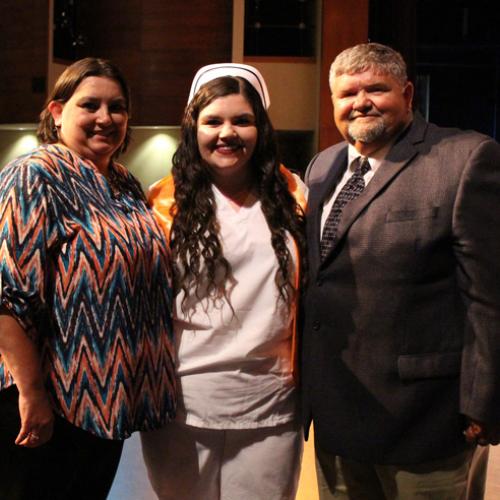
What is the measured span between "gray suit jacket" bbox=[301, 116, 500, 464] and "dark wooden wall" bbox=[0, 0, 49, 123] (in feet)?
23.9

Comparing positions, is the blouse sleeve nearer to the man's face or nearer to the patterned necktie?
the patterned necktie

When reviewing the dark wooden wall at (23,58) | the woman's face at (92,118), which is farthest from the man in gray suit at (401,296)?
the dark wooden wall at (23,58)

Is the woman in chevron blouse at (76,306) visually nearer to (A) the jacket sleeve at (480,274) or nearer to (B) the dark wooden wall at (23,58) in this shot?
(A) the jacket sleeve at (480,274)

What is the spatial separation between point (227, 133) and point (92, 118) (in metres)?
0.35

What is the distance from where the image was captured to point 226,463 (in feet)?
7.06

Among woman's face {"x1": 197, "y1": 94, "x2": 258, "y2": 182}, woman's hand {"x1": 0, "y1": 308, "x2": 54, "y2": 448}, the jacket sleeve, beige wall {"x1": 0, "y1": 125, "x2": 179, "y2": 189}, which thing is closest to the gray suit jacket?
the jacket sleeve

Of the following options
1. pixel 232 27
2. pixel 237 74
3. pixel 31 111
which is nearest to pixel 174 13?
pixel 232 27

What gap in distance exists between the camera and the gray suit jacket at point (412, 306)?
76.7 inches

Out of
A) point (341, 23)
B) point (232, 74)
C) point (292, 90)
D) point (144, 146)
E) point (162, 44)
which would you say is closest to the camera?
point (232, 74)

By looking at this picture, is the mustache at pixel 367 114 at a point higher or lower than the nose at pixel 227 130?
higher

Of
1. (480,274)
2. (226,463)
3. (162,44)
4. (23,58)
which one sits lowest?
(226,463)

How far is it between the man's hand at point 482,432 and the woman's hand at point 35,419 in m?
1.00

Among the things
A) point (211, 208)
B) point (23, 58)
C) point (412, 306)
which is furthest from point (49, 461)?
point (23, 58)

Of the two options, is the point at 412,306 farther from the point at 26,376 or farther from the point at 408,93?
the point at 26,376
